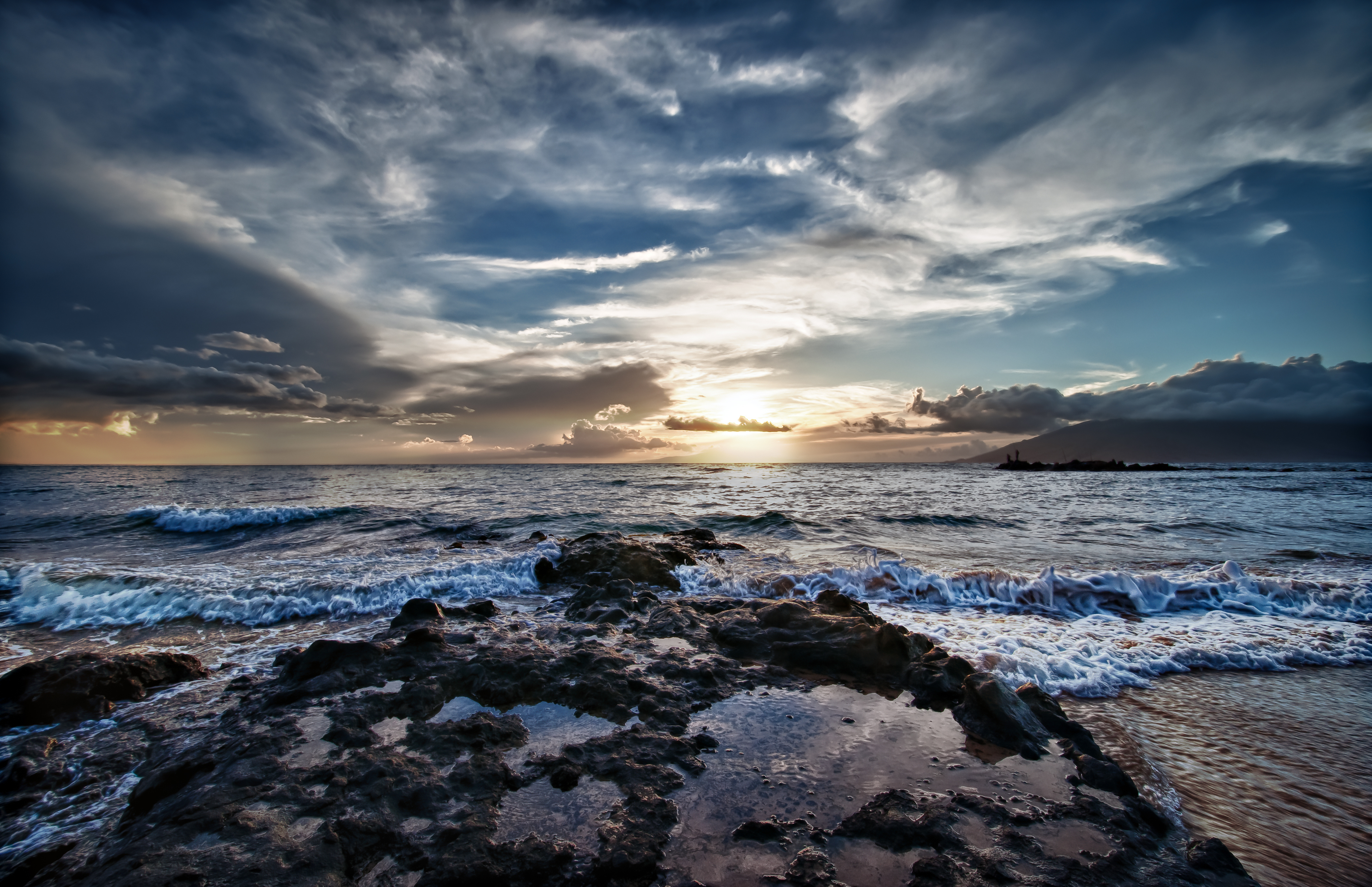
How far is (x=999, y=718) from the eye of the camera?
4301 millimetres

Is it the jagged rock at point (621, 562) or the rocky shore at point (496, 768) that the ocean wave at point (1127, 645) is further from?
the jagged rock at point (621, 562)

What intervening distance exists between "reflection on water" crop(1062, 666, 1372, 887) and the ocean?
0.09m

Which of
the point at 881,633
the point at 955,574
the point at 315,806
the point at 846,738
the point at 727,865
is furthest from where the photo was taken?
the point at 955,574

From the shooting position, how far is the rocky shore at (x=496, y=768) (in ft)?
9.56

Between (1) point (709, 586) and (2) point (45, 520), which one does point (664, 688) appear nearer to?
(1) point (709, 586)

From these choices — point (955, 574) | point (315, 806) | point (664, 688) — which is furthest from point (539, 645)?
point (955, 574)

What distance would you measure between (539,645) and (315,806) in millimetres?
2928

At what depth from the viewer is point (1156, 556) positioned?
13.1 meters

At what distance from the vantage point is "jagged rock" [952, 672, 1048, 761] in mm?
4137

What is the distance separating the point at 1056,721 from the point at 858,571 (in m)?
5.96

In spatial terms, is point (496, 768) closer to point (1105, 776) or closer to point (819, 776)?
point (819, 776)

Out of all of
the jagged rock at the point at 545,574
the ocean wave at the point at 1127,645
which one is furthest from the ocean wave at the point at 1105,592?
the jagged rock at the point at 545,574

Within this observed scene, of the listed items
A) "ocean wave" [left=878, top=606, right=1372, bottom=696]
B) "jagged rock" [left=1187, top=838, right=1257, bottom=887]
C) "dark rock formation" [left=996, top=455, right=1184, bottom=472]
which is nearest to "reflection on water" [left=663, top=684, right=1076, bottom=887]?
"jagged rock" [left=1187, top=838, right=1257, bottom=887]

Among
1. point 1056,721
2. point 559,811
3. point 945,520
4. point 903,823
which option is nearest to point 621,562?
point 559,811
